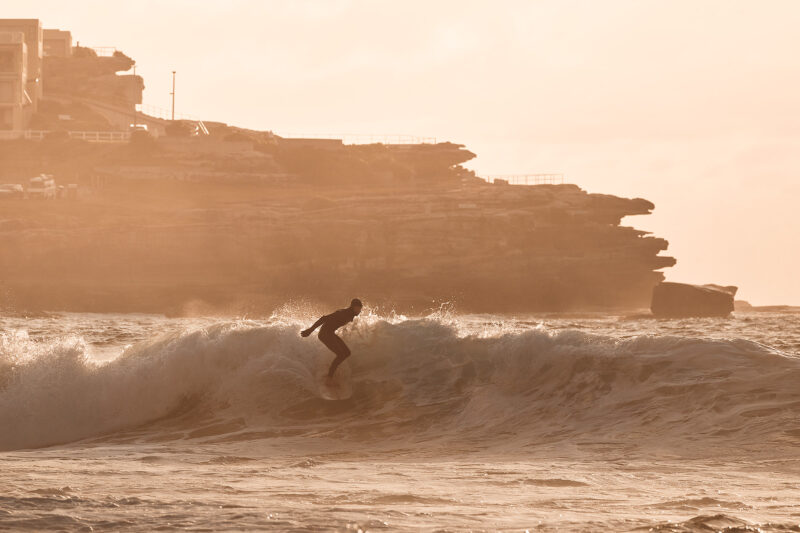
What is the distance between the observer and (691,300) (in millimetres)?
74312

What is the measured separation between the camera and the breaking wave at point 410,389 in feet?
53.0

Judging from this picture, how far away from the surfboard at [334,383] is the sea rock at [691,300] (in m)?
54.2

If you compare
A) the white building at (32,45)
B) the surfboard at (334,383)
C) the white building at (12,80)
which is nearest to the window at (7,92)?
the white building at (12,80)

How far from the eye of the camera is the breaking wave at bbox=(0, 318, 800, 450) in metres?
16.1

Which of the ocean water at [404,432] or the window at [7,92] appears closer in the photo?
the ocean water at [404,432]

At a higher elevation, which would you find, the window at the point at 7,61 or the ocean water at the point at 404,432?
the window at the point at 7,61

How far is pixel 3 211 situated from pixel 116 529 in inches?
3233

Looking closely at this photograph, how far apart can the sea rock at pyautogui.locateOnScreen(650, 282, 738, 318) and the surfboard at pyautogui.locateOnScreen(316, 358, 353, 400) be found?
54.2 meters

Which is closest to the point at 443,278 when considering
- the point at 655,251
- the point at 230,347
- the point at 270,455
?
the point at 655,251

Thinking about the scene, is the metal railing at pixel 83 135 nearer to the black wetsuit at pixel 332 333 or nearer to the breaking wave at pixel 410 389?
the breaking wave at pixel 410 389

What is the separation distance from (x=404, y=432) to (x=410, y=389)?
7.38ft

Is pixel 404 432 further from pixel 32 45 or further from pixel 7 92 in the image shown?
pixel 32 45

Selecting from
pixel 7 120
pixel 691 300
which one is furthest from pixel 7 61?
pixel 691 300

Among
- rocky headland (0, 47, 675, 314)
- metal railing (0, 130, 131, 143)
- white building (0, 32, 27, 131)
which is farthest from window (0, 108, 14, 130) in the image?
rocky headland (0, 47, 675, 314)
